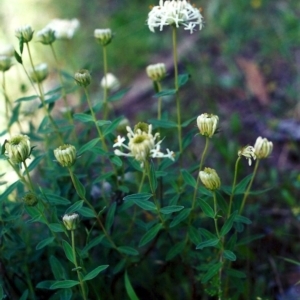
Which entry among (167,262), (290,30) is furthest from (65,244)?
(290,30)

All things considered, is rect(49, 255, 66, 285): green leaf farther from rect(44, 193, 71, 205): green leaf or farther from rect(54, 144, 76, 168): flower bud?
rect(54, 144, 76, 168): flower bud

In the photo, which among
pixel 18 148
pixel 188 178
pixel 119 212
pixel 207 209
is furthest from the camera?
pixel 119 212

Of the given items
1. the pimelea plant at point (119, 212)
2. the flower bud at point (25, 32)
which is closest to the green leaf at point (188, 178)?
the pimelea plant at point (119, 212)

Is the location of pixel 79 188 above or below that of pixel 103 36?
below

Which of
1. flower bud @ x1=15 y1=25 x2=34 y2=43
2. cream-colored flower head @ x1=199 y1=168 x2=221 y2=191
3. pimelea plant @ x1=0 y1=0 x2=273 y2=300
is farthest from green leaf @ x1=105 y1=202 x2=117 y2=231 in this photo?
flower bud @ x1=15 y1=25 x2=34 y2=43

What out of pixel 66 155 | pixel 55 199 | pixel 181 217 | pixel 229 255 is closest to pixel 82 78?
pixel 66 155

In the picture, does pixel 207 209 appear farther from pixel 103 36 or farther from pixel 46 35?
pixel 46 35

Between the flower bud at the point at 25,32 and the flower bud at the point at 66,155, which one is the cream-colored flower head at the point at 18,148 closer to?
the flower bud at the point at 66,155
